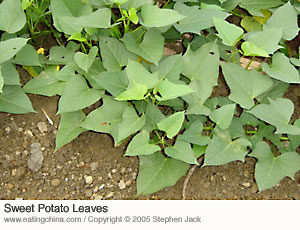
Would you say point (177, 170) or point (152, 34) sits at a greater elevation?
point (152, 34)

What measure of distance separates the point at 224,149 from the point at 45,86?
0.73 metres

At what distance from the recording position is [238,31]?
58.1 inches

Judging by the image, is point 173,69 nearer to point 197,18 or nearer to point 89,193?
point 197,18

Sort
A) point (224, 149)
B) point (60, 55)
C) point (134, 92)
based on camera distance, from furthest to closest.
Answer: point (60, 55) < point (224, 149) < point (134, 92)

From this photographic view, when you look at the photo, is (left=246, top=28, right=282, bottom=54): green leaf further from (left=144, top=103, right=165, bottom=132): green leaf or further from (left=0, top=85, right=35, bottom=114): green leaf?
(left=0, top=85, right=35, bottom=114): green leaf

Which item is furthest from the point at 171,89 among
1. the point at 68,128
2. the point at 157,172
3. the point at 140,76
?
the point at 68,128

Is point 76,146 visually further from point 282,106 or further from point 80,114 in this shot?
point 282,106

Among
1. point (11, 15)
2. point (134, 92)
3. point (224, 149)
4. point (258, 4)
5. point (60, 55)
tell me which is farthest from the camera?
point (258, 4)

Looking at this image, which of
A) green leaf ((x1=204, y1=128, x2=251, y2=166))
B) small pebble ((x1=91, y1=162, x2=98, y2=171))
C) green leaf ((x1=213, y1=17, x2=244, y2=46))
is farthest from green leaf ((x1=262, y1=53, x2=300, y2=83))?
small pebble ((x1=91, y1=162, x2=98, y2=171))

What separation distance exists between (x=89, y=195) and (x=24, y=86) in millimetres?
495

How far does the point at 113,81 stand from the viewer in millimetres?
1505

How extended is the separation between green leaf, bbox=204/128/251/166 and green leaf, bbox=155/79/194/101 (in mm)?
238

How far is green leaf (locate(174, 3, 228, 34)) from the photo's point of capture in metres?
1.54
